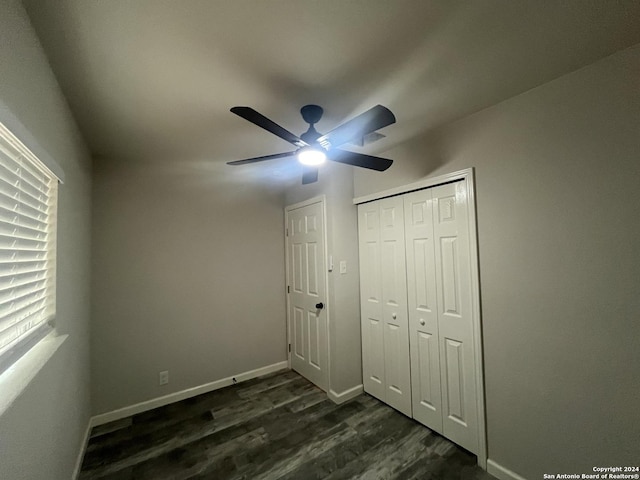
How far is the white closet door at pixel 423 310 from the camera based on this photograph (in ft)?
6.92

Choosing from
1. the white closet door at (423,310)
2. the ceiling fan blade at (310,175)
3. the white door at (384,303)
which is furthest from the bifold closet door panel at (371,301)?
the ceiling fan blade at (310,175)

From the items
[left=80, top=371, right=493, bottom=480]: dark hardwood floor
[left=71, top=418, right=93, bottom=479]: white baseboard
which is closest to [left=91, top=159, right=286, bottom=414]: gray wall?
[left=71, top=418, right=93, bottom=479]: white baseboard

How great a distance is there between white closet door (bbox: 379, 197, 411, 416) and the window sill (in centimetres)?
228

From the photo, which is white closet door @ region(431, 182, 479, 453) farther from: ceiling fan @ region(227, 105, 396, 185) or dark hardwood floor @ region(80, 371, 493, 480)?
ceiling fan @ region(227, 105, 396, 185)

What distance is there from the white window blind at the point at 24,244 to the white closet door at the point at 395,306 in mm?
2319

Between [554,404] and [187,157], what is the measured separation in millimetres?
3315

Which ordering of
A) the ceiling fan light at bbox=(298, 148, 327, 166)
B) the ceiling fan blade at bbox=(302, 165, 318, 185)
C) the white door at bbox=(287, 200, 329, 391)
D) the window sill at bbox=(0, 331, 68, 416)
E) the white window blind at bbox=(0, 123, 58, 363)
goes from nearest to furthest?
1. the window sill at bbox=(0, 331, 68, 416)
2. the white window blind at bbox=(0, 123, 58, 363)
3. the ceiling fan light at bbox=(298, 148, 327, 166)
4. the ceiling fan blade at bbox=(302, 165, 318, 185)
5. the white door at bbox=(287, 200, 329, 391)

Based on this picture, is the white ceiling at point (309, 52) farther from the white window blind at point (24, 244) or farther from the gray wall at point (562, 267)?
the white window blind at point (24, 244)

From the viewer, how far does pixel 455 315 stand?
6.47 ft

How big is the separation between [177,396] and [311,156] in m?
2.73

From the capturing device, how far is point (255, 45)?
4.03 ft

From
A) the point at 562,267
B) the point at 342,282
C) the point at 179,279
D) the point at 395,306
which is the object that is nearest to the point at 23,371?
the point at 179,279

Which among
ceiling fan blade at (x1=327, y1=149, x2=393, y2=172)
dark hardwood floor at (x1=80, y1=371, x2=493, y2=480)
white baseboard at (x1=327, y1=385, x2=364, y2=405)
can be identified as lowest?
dark hardwood floor at (x1=80, y1=371, x2=493, y2=480)

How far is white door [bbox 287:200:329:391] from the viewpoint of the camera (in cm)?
278
